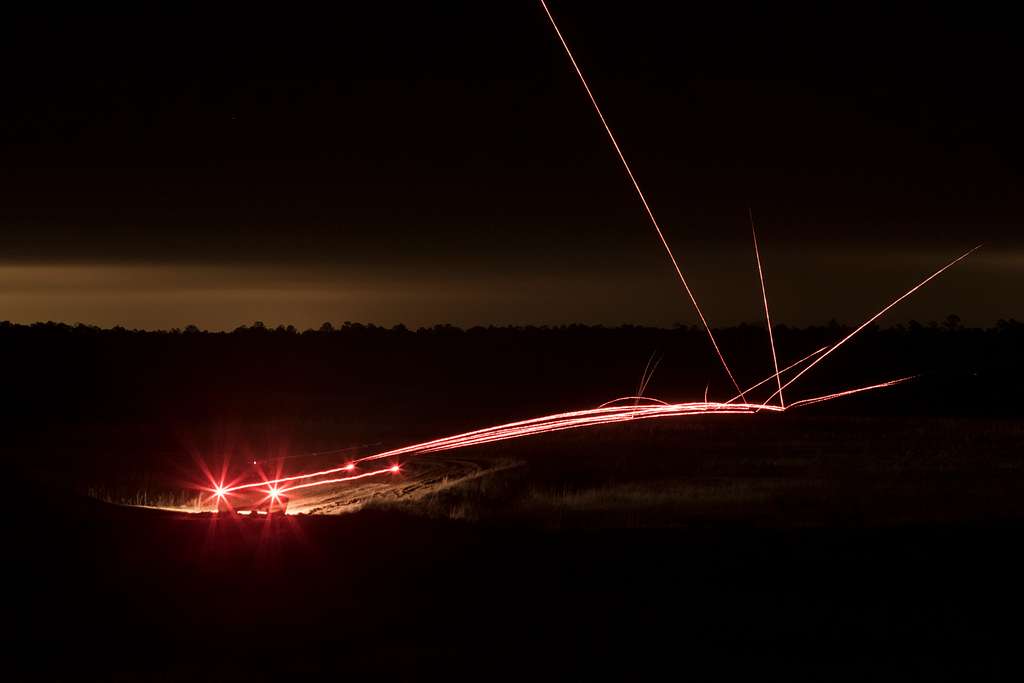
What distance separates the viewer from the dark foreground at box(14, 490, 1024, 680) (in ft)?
29.9

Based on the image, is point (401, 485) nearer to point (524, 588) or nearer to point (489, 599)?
point (524, 588)

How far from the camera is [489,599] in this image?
10.8 m

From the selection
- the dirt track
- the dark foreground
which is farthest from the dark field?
the dirt track

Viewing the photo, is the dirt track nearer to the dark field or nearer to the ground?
the dark field

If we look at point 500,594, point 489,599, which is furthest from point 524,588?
point 489,599

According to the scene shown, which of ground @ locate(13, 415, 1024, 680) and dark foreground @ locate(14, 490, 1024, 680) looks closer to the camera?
dark foreground @ locate(14, 490, 1024, 680)

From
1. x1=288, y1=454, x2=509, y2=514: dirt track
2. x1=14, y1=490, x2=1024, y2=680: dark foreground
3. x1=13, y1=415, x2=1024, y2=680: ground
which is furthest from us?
x1=288, y1=454, x2=509, y2=514: dirt track

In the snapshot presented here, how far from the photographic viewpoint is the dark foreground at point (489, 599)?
912cm

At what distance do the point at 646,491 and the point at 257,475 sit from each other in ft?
24.3

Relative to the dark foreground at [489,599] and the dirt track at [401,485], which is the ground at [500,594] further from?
the dirt track at [401,485]

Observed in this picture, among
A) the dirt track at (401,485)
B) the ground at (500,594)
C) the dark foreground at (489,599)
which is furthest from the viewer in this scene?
the dirt track at (401,485)

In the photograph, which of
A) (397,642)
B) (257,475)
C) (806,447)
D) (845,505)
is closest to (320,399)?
(806,447)

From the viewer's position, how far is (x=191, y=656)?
9125 mm

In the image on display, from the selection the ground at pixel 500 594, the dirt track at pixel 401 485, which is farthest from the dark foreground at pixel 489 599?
the dirt track at pixel 401 485
